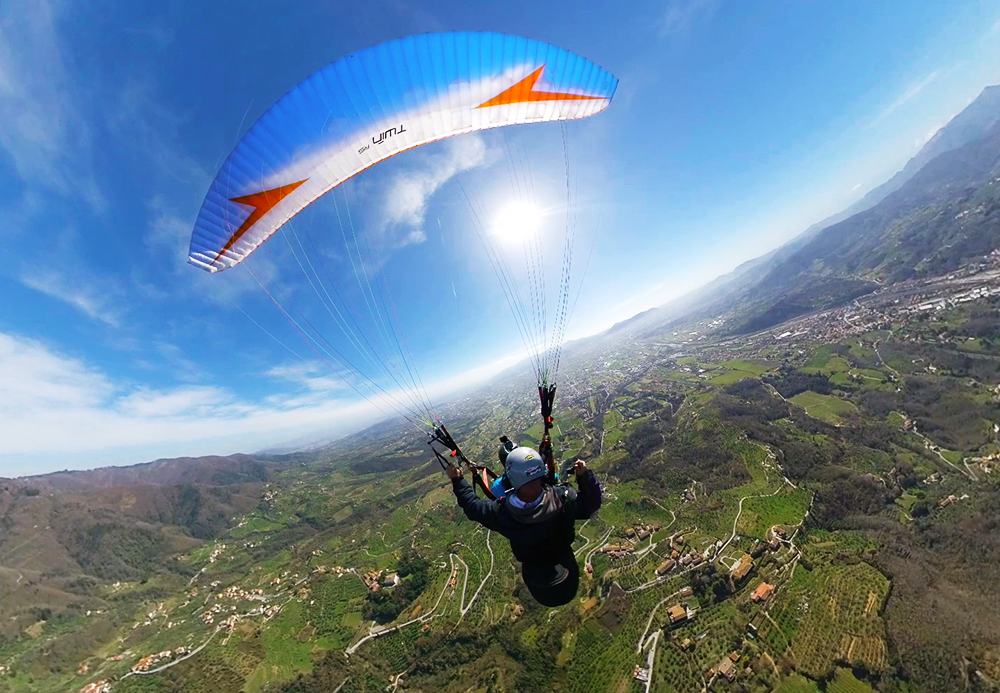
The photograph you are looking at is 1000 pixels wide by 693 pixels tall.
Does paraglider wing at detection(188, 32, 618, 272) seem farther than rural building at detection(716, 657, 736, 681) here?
No

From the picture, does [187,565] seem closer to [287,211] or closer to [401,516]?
[401,516]

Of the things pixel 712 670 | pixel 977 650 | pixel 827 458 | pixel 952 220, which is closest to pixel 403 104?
pixel 712 670

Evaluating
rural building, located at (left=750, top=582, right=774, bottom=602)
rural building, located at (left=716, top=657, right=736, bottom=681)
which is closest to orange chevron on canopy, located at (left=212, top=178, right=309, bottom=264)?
rural building, located at (left=716, top=657, right=736, bottom=681)

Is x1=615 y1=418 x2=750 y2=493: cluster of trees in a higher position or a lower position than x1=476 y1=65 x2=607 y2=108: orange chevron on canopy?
lower

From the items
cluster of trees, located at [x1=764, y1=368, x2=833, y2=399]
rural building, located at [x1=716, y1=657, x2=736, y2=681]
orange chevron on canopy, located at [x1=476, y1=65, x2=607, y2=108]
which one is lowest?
cluster of trees, located at [x1=764, y1=368, x2=833, y2=399]

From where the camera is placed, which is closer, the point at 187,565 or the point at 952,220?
the point at 187,565

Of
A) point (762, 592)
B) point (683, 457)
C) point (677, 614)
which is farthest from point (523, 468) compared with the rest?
point (683, 457)

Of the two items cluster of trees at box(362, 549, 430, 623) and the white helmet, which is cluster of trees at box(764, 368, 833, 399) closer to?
cluster of trees at box(362, 549, 430, 623)

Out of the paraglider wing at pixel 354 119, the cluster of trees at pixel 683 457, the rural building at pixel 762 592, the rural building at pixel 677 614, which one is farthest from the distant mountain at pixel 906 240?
the paraglider wing at pixel 354 119
